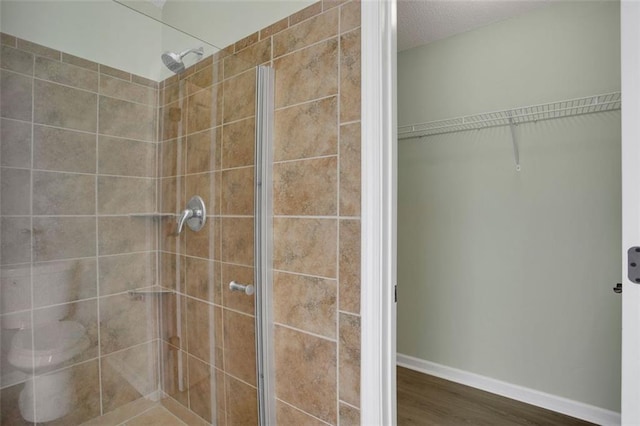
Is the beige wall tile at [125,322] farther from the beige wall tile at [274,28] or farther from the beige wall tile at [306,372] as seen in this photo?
the beige wall tile at [274,28]

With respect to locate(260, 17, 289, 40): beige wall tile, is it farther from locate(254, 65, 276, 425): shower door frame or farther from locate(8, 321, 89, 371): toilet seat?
locate(8, 321, 89, 371): toilet seat

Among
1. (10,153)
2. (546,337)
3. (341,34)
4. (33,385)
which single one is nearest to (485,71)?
(341,34)

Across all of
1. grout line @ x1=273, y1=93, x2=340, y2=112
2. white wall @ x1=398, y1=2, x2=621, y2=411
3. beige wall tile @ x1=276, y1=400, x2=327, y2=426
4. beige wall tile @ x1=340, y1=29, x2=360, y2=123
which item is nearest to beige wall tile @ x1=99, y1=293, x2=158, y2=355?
beige wall tile @ x1=276, y1=400, x2=327, y2=426

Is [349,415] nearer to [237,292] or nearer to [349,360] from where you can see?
[349,360]

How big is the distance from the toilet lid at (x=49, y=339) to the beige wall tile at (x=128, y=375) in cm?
13

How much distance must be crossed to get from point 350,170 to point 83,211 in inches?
36.3

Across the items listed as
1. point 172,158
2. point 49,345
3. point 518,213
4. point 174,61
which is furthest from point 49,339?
point 518,213

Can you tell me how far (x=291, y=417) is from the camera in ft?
4.17

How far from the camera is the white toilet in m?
1.03

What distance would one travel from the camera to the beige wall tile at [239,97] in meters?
1.33

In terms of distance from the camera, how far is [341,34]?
3.77 feet

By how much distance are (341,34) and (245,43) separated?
0.56m
